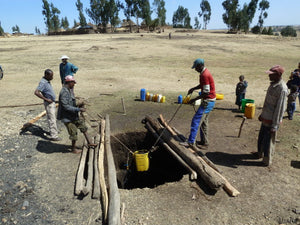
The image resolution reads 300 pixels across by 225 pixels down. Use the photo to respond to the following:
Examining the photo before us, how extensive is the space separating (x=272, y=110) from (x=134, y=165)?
457 centimetres

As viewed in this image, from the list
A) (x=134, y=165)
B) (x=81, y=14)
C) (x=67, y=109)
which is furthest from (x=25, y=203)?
(x=81, y=14)

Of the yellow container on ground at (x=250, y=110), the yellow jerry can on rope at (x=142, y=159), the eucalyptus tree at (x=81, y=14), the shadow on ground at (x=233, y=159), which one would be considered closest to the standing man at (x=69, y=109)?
the yellow jerry can on rope at (x=142, y=159)

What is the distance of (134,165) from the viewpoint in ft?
24.9

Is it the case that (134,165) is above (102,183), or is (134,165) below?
below

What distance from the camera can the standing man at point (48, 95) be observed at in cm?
593

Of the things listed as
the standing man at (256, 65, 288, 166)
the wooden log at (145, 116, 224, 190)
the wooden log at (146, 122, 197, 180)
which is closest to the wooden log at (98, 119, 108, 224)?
the wooden log at (146, 122, 197, 180)

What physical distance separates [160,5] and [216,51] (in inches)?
2693

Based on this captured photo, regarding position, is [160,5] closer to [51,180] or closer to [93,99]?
[93,99]

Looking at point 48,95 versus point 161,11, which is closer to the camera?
point 48,95

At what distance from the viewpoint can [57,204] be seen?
13.4 ft

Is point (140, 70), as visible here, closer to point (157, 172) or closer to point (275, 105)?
point (157, 172)

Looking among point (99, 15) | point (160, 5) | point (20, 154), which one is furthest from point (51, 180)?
point (160, 5)

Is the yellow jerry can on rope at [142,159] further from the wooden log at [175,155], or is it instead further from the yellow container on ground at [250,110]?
the yellow container on ground at [250,110]

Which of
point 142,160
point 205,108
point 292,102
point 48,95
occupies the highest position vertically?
point 48,95
